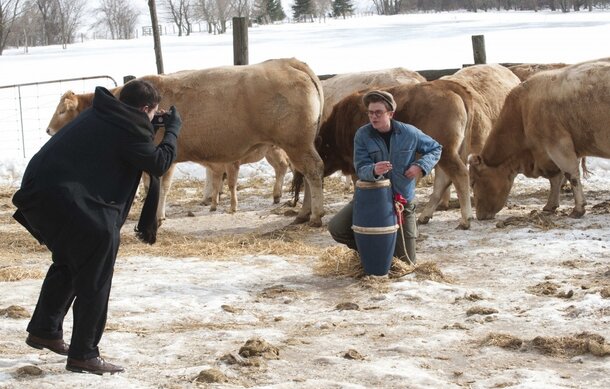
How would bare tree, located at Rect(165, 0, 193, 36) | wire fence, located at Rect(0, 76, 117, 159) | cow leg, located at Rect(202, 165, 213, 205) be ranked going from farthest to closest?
bare tree, located at Rect(165, 0, 193, 36) → wire fence, located at Rect(0, 76, 117, 159) → cow leg, located at Rect(202, 165, 213, 205)

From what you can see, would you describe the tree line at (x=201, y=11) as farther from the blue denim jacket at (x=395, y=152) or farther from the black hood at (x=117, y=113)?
the black hood at (x=117, y=113)

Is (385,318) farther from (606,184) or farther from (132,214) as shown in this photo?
(606,184)

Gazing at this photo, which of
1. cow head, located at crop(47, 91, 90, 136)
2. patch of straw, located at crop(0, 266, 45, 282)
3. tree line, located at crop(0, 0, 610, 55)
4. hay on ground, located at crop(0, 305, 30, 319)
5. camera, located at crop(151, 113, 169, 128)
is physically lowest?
patch of straw, located at crop(0, 266, 45, 282)

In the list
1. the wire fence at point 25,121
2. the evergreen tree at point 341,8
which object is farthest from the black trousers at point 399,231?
the evergreen tree at point 341,8

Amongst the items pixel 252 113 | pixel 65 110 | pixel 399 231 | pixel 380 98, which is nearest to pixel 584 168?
pixel 252 113

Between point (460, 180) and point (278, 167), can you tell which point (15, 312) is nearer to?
point (460, 180)

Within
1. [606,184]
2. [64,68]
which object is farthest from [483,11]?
[606,184]

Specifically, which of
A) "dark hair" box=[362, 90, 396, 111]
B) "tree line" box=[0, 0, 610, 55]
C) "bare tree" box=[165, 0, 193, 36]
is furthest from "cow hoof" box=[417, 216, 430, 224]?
"bare tree" box=[165, 0, 193, 36]

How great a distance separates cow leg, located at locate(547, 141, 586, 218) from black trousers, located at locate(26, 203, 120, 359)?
21.5ft

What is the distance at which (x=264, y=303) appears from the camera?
25.0 feet

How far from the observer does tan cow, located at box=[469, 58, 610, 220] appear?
1069 centimetres

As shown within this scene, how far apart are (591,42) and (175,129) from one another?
133 feet

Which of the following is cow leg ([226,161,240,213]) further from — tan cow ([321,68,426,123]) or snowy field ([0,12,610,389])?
tan cow ([321,68,426,123])

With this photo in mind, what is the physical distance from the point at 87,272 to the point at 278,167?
7.78 m
